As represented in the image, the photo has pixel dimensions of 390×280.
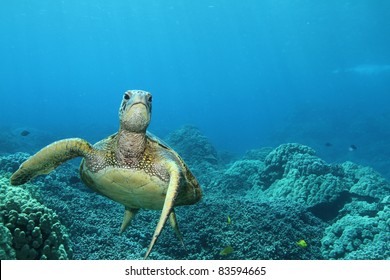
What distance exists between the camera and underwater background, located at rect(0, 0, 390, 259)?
436 centimetres

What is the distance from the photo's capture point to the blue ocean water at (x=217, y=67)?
32.2 metres

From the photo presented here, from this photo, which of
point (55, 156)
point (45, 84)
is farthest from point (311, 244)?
point (45, 84)

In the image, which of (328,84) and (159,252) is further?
(328,84)

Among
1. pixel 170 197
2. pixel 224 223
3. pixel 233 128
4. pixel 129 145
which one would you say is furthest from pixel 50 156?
pixel 233 128

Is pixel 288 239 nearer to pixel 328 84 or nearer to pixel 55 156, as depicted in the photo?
pixel 55 156

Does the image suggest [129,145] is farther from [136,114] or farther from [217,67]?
[217,67]

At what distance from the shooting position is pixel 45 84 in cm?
16238

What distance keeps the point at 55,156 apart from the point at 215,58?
418 ft

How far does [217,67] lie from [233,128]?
2839 inches

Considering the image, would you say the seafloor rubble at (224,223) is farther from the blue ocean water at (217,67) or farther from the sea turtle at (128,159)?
the blue ocean water at (217,67)

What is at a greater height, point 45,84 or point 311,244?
point 311,244

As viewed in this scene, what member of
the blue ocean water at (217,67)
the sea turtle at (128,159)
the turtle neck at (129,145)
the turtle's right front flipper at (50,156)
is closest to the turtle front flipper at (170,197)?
the sea turtle at (128,159)

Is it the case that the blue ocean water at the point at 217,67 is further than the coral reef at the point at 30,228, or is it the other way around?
the blue ocean water at the point at 217,67
